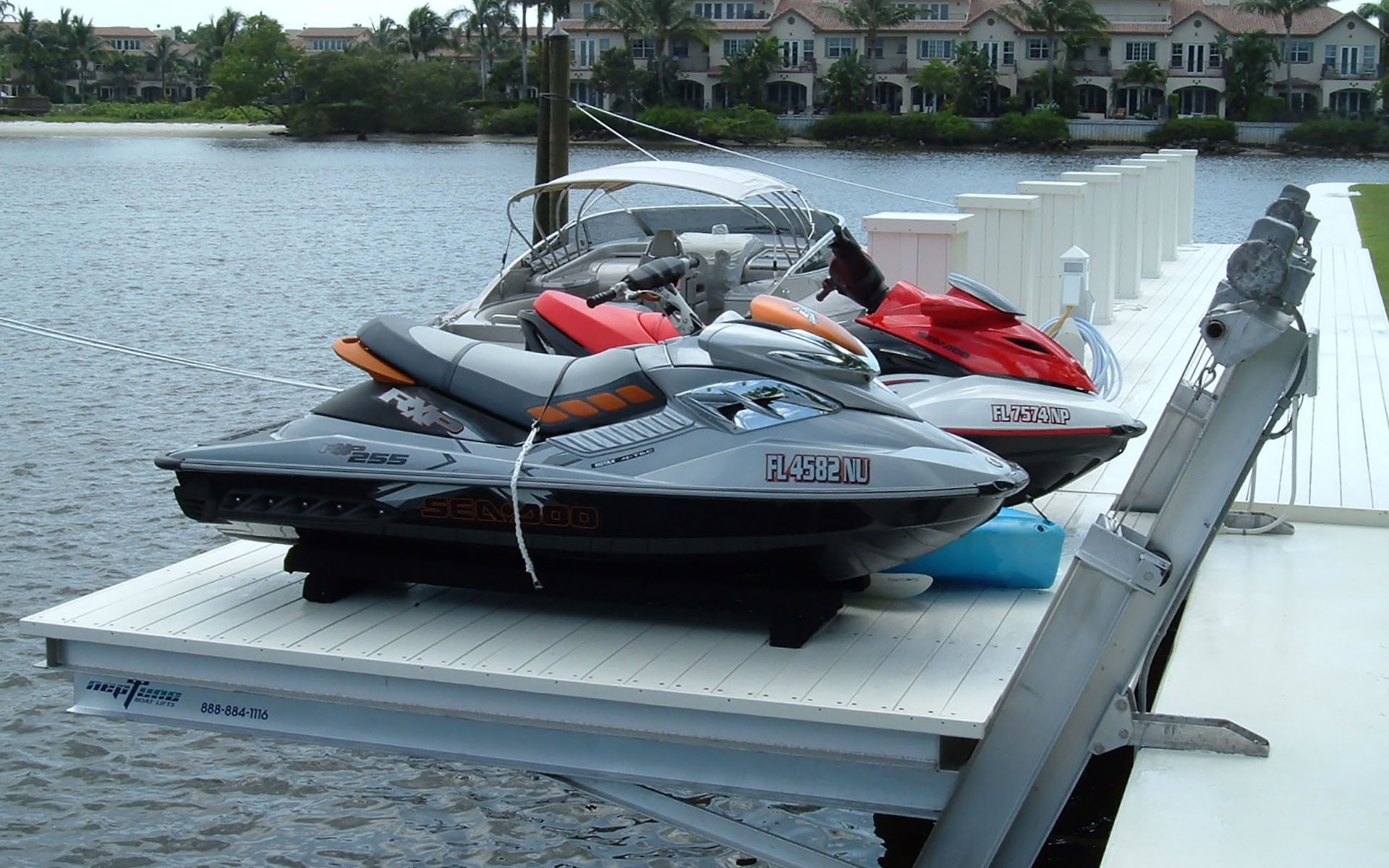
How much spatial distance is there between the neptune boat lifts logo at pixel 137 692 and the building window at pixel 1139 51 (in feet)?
244

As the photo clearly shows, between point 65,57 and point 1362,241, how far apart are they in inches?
4072

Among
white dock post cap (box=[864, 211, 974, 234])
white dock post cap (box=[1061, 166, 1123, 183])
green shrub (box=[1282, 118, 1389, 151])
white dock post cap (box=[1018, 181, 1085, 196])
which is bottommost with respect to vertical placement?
white dock post cap (box=[864, 211, 974, 234])

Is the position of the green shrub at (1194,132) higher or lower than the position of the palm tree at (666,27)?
lower

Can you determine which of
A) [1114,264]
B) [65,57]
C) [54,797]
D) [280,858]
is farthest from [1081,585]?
[65,57]

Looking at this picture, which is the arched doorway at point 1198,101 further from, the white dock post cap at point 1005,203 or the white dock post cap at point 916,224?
the white dock post cap at point 916,224

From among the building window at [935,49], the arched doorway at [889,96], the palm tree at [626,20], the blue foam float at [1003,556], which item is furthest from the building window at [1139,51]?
the blue foam float at [1003,556]

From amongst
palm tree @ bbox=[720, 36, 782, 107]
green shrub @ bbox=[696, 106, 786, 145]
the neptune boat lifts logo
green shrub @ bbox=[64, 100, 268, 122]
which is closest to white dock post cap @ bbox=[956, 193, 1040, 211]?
the neptune boat lifts logo

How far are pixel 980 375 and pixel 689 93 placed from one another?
74.3 meters

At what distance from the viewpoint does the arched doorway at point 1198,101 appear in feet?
238

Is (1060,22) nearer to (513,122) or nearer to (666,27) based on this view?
(666,27)

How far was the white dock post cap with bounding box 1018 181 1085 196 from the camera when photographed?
10797 mm

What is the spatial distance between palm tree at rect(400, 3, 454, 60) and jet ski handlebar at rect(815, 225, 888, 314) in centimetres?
9172

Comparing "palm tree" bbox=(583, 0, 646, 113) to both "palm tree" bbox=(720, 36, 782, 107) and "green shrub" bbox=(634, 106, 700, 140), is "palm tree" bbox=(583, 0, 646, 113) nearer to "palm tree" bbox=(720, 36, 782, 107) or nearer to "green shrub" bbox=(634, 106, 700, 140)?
"palm tree" bbox=(720, 36, 782, 107)

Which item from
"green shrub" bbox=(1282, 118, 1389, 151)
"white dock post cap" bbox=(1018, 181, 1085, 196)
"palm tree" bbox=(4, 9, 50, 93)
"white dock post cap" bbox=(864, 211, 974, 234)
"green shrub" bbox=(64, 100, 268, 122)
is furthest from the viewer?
"palm tree" bbox=(4, 9, 50, 93)
